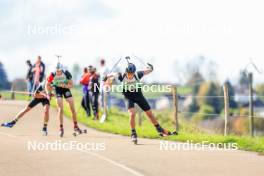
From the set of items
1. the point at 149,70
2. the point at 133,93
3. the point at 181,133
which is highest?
the point at 149,70

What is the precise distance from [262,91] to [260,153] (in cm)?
9595

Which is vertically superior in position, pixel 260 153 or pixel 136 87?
pixel 136 87

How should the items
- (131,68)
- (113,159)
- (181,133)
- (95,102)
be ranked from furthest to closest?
(95,102) → (181,133) → (131,68) → (113,159)

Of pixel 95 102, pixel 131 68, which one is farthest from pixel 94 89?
pixel 131 68

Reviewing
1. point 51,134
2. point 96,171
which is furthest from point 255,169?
point 51,134

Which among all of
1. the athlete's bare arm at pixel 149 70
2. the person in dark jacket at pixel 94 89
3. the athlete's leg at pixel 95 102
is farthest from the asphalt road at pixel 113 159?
the athlete's leg at pixel 95 102

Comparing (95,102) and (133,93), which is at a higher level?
(95,102)

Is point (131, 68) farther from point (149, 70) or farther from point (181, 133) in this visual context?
point (181, 133)

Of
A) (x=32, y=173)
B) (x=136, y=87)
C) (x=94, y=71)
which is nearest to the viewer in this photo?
(x=32, y=173)

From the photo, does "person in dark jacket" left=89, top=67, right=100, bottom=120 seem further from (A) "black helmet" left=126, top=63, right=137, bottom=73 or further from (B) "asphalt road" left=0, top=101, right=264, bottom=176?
(A) "black helmet" left=126, top=63, right=137, bottom=73

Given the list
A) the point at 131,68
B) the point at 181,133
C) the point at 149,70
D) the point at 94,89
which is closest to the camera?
the point at 131,68

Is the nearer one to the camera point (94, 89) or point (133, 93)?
point (133, 93)

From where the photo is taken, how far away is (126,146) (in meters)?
16.0

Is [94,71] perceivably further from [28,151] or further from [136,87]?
[28,151]
